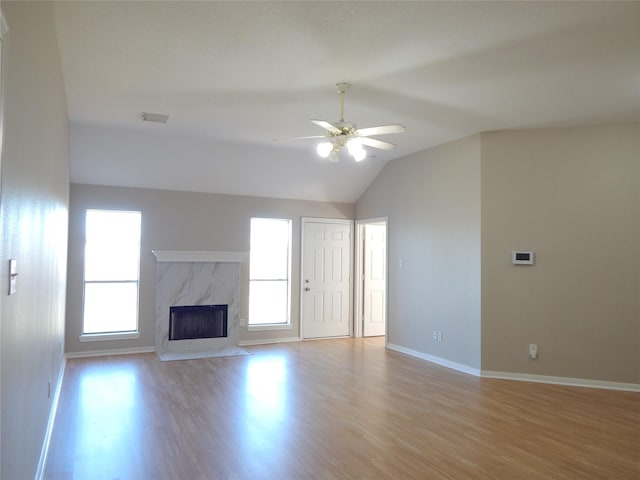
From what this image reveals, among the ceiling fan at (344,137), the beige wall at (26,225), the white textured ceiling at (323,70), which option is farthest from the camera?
the ceiling fan at (344,137)

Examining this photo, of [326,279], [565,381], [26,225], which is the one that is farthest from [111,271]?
[565,381]

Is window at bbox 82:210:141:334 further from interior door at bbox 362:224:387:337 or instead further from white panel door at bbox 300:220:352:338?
interior door at bbox 362:224:387:337

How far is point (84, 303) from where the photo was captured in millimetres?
6203

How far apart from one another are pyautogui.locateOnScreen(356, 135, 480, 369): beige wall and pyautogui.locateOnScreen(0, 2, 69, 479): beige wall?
443cm

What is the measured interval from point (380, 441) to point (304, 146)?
13.1ft

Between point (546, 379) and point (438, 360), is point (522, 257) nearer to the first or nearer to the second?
point (546, 379)

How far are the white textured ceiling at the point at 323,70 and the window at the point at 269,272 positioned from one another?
1795mm

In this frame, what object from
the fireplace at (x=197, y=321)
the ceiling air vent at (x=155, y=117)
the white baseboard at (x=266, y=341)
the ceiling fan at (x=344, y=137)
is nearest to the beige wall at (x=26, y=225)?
the ceiling air vent at (x=155, y=117)

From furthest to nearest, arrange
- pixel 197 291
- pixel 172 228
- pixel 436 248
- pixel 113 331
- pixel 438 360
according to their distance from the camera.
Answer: pixel 197 291 → pixel 172 228 → pixel 113 331 → pixel 436 248 → pixel 438 360

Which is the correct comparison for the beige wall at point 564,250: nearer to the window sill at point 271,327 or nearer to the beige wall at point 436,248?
the beige wall at point 436,248

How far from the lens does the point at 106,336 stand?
6246 millimetres

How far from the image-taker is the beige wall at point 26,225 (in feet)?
5.17

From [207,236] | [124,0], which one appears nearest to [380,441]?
[124,0]

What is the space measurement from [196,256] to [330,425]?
12.5 ft
